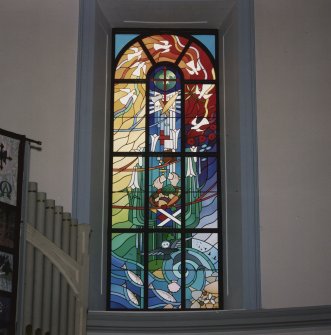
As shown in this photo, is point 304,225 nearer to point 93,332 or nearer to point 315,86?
point 315,86

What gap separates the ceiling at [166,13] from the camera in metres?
8.84

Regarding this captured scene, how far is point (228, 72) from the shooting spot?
8.83 m

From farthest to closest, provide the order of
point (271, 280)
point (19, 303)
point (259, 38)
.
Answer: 1. point (259, 38)
2. point (271, 280)
3. point (19, 303)

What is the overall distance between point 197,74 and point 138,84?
18.0 inches

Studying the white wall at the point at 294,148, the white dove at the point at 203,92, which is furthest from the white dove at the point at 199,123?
the white wall at the point at 294,148

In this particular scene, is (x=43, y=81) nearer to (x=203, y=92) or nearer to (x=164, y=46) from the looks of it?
(x=164, y=46)

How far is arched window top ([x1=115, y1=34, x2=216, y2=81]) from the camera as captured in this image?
9.04 m

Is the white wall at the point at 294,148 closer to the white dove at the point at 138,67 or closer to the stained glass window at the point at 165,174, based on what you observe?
the stained glass window at the point at 165,174

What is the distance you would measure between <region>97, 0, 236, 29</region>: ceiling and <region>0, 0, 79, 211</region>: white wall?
35cm

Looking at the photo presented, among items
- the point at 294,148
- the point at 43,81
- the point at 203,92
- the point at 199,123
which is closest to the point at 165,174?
the point at 199,123

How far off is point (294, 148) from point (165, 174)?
3.31ft

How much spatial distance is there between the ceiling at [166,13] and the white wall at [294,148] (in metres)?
0.37

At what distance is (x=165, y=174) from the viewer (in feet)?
28.7

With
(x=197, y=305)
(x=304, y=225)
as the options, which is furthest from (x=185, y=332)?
(x=304, y=225)
